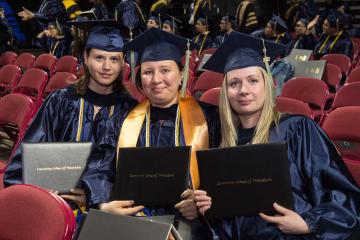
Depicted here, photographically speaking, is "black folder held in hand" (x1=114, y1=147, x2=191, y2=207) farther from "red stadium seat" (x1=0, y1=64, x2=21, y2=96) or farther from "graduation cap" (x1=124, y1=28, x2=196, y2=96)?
"red stadium seat" (x1=0, y1=64, x2=21, y2=96)

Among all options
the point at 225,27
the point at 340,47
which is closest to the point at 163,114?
the point at 340,47

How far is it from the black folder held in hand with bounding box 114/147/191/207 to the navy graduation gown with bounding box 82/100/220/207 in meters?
0.19

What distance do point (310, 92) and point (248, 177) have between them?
3101mm

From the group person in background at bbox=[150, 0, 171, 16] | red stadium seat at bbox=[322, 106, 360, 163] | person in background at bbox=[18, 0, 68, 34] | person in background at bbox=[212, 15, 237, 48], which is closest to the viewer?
red stadium seat at bbox=[322, 106, 360, 163]

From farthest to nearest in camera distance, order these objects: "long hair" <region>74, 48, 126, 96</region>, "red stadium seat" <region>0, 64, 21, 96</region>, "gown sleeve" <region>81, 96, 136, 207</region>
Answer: "red stadium seat" <region>0, 64, 21, 96</region>, "long hair" <region>74, 48, 126, 96</region>, "gown sleeve" <region>81, 96, 136, 207</region>

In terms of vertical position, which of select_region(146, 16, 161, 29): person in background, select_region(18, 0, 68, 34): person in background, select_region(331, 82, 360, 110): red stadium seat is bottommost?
select_region(331, 82, 360, 110): red stadium seat

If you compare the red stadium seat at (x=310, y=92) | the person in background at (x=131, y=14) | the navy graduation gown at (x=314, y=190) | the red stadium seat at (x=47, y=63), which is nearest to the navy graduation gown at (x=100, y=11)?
the person in background at (x=131, y=14)

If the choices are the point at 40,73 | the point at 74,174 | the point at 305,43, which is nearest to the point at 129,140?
the point at 74,174

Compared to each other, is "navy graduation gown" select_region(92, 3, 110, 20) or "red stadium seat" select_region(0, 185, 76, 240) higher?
"navy graduation gown" select_region(92, 3, 110, 20)

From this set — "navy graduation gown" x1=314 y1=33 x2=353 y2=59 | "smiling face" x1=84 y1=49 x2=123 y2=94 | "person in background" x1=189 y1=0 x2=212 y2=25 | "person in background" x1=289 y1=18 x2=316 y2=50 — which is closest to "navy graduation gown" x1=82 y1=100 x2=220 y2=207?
"smiling face" x1=84 y1=49 x2=123 y2=94

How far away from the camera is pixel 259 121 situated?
1.94 meters

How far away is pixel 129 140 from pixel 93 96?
52 cm

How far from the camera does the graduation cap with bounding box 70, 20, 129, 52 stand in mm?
2564

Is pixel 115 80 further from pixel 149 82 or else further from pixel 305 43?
pixel 305 43
